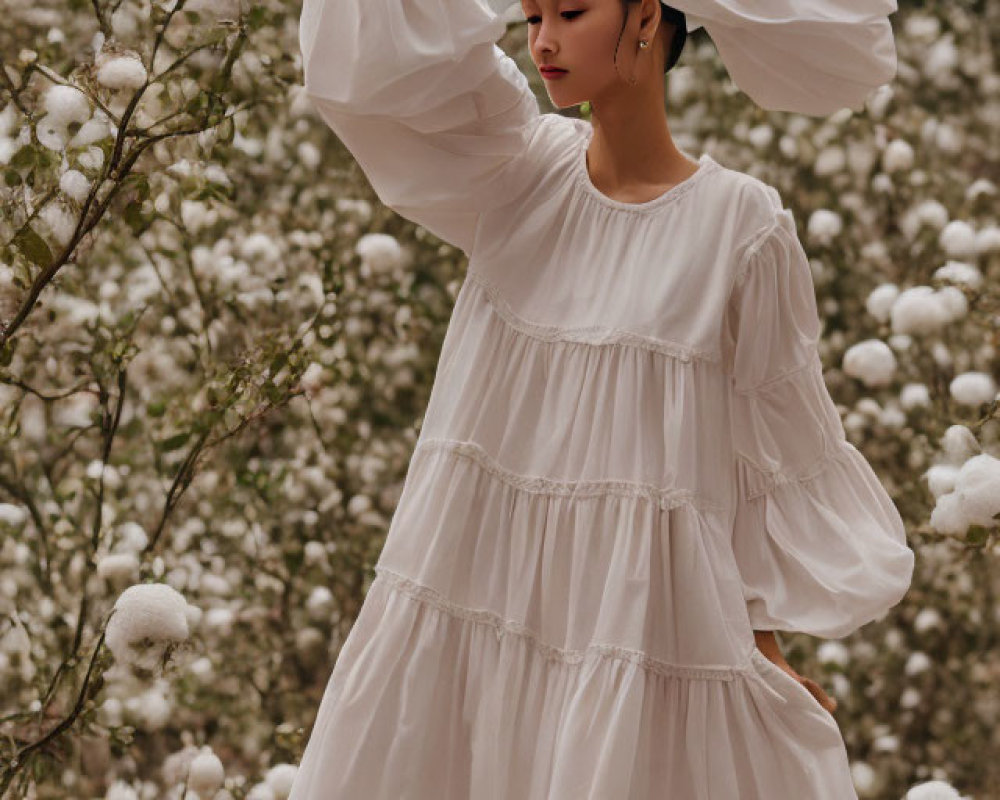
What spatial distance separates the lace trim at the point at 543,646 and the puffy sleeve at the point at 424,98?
349mm

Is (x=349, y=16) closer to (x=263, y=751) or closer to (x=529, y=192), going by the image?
(x=529, y=192)

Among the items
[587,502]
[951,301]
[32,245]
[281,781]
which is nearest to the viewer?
[587,502]

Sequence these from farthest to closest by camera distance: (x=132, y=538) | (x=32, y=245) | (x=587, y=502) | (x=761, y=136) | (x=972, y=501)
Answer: (x=761, y=136) < (x=132, y=538) < (x=972, y=501) < (x=32, y=245) < (x=587, y=502)

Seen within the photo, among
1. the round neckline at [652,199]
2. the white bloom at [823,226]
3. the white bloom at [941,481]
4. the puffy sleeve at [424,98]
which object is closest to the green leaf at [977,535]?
the white bloom at [941,481]

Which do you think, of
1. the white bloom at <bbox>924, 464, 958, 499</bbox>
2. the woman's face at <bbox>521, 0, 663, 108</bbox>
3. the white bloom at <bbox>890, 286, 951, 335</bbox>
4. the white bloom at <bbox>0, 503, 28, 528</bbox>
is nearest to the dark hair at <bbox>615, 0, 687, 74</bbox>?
the woman's face at <bbox>521, 0, 663, 108</bbox>

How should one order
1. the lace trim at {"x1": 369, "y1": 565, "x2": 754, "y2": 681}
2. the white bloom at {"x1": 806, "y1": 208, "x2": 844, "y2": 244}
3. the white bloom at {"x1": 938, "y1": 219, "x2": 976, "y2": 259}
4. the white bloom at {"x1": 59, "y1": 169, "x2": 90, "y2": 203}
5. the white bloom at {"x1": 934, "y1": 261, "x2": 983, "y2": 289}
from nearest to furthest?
1. the lace trim at {"x1": 369, "y1": 565, "x2": 754, "y2": 681}
2. the white bloom at {"x1": 59, "y1": 169, "x2": 90, "y2": 203}
3. the white bloom at {"x1": 934, "y1": 261, "x2": 983, "y2": 289}
4. the white bloom at {"x1": 938, "y1": 219, "x2": 976, "y2": 259}
5. the white bloom at {"x1": 806, "y1": 208, "x2": 844, "y2": 244}

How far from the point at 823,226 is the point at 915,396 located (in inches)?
13.6

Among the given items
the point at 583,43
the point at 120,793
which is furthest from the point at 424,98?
the point at 120,793

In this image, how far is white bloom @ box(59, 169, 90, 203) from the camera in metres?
1.70

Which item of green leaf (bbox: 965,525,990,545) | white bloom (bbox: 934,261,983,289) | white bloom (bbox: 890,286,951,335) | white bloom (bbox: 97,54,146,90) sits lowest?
green leaf (bbox: 965,525,990,545)

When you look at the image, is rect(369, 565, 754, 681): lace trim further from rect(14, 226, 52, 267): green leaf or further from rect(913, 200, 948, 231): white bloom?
rect(913, 200, 948, 231): white bloom

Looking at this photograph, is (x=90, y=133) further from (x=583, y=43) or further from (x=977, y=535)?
(x=977, y=535)

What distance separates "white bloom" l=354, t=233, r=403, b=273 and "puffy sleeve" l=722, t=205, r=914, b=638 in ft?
3.42

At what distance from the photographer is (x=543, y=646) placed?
154cm
